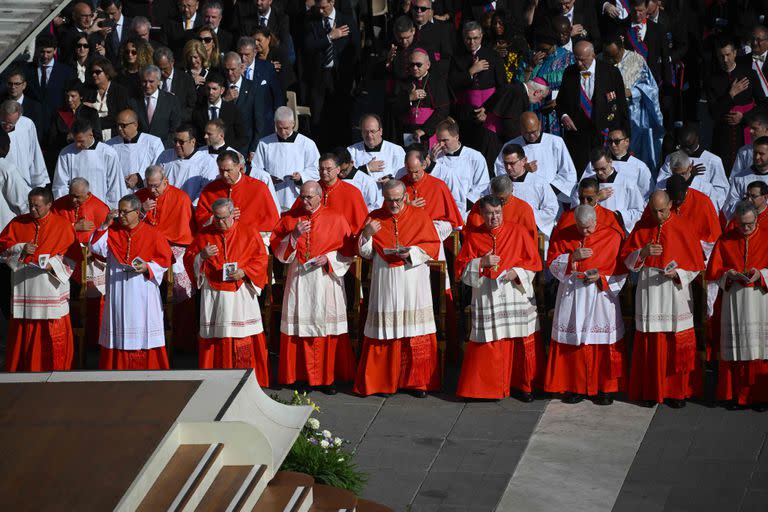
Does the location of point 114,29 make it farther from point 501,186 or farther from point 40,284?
point 501,186

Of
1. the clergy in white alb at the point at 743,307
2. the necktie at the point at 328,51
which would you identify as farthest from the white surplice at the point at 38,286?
the clergy in white alb at the point at 743,307

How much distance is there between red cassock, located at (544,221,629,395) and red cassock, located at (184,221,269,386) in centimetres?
268

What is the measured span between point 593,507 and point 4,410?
4.70 meters

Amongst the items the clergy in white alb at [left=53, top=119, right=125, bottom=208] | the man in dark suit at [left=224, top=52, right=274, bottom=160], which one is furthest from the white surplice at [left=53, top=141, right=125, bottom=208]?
the man in dark suit at [left=224, top=52, right=274, bottom=160]

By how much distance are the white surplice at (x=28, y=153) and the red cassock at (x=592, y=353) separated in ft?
20.1

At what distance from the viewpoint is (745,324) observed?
1445 centimetres

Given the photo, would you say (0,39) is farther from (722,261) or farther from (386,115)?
(386,115)

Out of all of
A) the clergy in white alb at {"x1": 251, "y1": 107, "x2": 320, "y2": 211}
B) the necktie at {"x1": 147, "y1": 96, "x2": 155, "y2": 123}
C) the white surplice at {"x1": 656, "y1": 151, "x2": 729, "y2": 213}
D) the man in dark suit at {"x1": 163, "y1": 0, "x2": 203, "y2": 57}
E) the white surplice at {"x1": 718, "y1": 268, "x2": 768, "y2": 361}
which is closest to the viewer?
the white surplice at {"x1": 718, "y1": 268, "x2": 768, "y2": 361}

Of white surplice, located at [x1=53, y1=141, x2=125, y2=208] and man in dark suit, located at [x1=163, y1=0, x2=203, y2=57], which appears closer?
white surplice, located at [x1=53, y1=141, x2=125, y2=208]

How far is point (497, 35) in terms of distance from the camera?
1878 centimetres

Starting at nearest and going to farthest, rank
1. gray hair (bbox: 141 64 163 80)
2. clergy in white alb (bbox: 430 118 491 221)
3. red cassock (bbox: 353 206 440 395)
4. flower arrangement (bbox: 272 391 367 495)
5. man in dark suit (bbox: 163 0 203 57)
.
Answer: flower arrangement (bbox: 272 391 367 495) < red cassock (bbox: 353 206 440 395) < clergy in white alb (bbox: 430 118 491 221) < gray hair (bbox: 141 64 163 80) < man in dark suit (bbox: 163 0 203 57)

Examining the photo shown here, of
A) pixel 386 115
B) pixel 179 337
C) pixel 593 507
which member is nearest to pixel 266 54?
pixel 386 115

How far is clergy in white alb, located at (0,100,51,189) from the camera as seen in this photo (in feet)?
58.4

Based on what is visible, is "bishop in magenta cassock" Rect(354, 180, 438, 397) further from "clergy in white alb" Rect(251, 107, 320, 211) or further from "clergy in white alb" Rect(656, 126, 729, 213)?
"clergy in white alb" Rect(656, 126, 729, 213)
